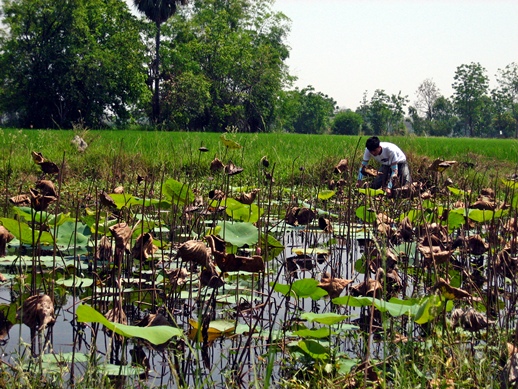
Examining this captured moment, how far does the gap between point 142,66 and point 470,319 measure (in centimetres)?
3729

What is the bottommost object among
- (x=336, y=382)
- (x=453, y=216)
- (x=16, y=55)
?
(x=336, y=382)

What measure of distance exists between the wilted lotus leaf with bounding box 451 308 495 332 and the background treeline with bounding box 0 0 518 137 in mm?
19401

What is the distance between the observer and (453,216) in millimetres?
3604

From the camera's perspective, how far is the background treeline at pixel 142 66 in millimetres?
32062

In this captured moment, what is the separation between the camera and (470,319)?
1992 mm

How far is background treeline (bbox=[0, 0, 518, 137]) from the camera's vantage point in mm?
32062

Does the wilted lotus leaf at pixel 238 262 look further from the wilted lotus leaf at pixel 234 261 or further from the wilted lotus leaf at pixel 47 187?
the wilted lotus leaf at pixel 47 187

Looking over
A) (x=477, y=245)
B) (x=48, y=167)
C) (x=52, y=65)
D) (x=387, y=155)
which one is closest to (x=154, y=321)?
(x=48, y=167)

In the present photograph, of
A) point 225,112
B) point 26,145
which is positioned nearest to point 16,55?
point 225,112

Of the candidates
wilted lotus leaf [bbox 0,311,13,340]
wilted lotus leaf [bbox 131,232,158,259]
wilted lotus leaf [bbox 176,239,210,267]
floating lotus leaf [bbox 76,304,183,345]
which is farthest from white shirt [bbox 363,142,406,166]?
floating lotus leaf [bbox 76,304,183,345]

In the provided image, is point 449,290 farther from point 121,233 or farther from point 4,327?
point 4,327

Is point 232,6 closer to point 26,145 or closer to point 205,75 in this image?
point 205,75

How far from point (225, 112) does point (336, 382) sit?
126 feet

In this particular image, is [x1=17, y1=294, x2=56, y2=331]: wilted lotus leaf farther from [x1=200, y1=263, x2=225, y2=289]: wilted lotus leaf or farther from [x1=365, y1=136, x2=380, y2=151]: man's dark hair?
[x1=365, y1=136, x2=380, y2=151]: man's dark hair
